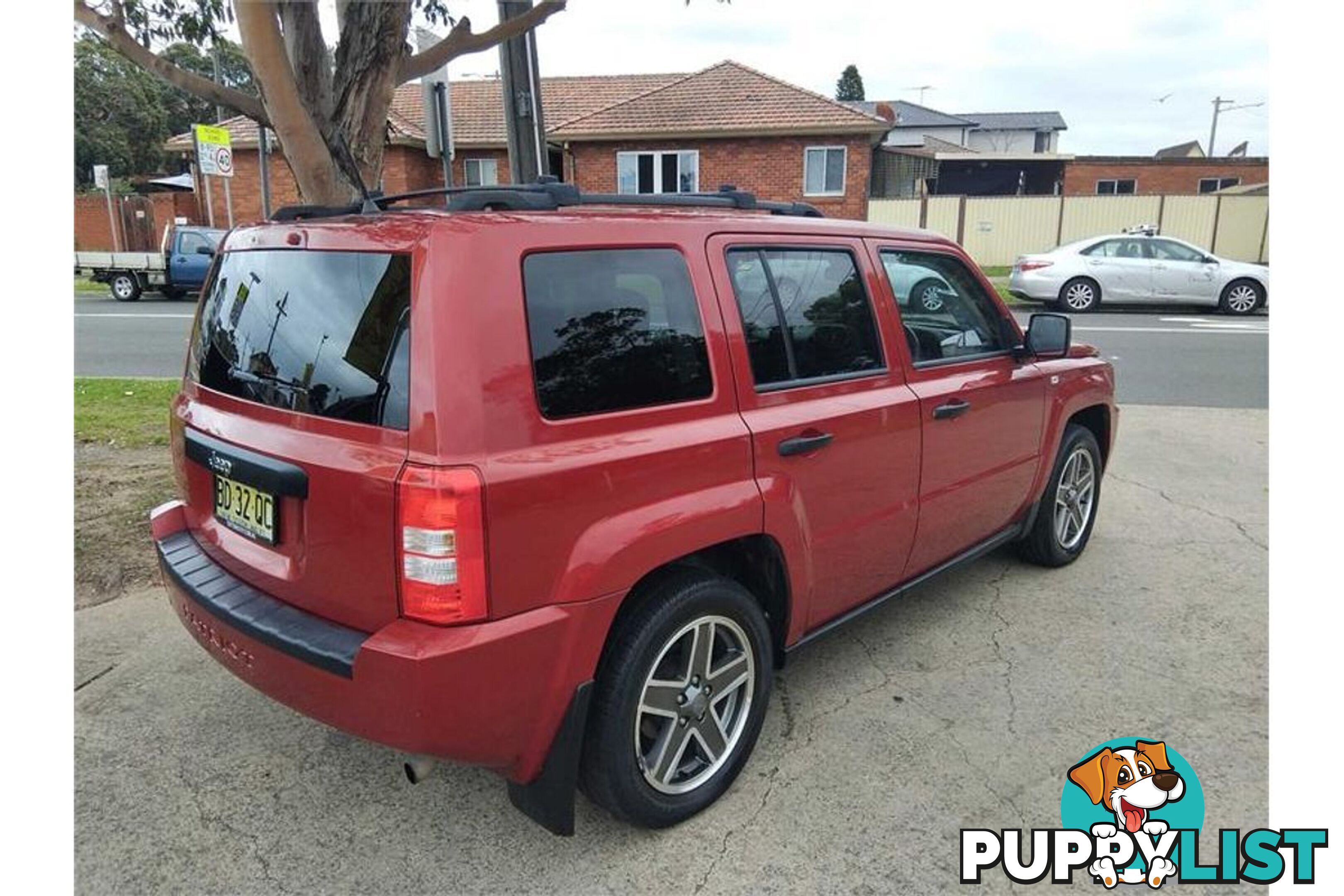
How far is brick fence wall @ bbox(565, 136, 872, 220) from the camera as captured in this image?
2283 centimetres

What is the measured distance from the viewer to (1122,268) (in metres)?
16.2

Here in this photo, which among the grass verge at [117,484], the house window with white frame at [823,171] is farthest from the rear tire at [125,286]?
the house window with white frame at [823,171]

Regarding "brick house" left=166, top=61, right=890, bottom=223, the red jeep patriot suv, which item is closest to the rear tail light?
the red jeep patriot suv

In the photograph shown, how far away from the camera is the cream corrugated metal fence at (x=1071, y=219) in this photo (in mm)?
23281

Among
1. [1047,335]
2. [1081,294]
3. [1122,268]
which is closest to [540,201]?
[1047,335]

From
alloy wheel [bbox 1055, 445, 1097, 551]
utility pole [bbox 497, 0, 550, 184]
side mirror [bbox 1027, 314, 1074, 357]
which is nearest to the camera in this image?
side mirror [bbox 1027, 314, 1074, 357]

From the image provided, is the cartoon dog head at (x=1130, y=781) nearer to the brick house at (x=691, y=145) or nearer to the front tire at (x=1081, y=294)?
the front tire at (x=1081, y=294)

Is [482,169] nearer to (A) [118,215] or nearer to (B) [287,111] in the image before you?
(A) [118,215]

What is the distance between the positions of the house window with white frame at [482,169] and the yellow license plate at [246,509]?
2381 centimetres

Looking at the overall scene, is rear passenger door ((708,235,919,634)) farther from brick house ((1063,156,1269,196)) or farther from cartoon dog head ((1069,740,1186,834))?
brick house ((1063,156,1269,196))

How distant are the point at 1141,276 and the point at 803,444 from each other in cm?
1606

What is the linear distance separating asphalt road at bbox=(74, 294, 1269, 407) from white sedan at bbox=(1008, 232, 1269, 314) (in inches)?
14.2

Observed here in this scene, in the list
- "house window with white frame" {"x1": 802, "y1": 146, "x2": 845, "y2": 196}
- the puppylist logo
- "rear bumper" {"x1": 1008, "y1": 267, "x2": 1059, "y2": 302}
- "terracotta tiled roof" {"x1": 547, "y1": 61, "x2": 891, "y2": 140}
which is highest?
"terracotta tiled roof" {"x1": 547, "y1": 61, "x2": 891, "y2": 140}

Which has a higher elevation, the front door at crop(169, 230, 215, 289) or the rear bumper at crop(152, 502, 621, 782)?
the front door at crop(169, 230, 215, 289)
